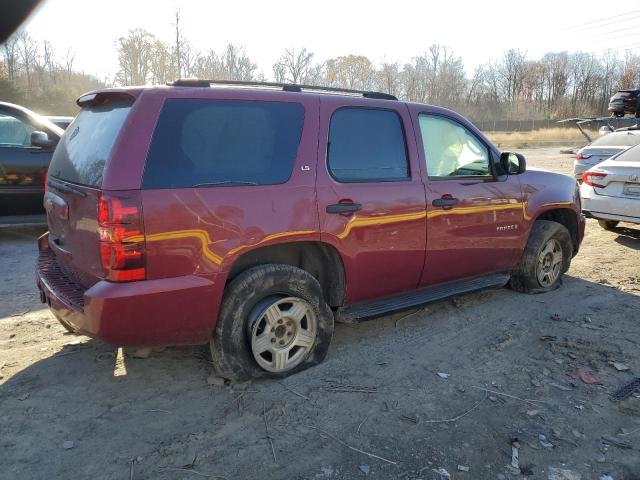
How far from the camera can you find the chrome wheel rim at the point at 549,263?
17.4ft

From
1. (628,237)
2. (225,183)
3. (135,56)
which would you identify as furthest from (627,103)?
(135,56)

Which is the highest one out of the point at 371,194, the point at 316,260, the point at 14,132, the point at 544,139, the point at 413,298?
the point at 544,139

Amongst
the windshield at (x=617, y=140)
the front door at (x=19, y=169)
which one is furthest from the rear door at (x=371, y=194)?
the windshield at (x=617, y=140)

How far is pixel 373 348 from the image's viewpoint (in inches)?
159

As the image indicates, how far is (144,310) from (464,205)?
8.94ft

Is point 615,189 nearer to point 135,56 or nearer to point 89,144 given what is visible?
point 89,144

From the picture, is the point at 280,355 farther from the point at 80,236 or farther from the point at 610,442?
the point at 610,442

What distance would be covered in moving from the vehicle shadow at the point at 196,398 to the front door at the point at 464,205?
578 mm

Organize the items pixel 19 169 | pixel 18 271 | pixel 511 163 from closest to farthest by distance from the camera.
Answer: pixel 511 163 → pixel 18 271 → pixel 19 169

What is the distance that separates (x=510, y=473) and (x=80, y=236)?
273 cm

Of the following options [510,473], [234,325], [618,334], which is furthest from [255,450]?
[618,334]

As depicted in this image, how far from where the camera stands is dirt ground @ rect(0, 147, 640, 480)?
265 centimetres

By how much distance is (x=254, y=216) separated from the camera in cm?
317

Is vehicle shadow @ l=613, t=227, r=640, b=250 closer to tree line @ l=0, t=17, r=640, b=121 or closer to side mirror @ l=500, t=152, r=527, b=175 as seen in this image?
side mirror @ l=500, t=152, r=527, b=175
